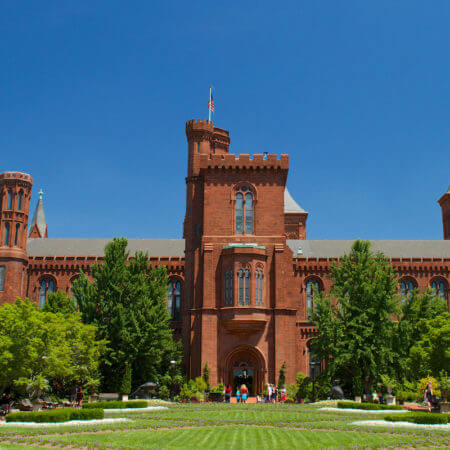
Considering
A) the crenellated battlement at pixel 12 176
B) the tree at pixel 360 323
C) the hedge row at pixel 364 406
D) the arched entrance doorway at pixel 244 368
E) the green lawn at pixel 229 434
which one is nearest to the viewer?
the green lawn at pixel 229 434

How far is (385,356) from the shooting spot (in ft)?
144

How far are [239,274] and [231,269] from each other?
2.80 feet

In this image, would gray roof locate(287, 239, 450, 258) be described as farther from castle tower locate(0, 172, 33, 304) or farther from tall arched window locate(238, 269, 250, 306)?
castle tower locate(0, 172, 33, 304)

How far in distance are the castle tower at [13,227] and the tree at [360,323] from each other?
108 feet

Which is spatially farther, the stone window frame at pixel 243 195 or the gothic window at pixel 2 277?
the gothic window at pixel 2 277

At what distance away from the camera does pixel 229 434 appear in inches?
925

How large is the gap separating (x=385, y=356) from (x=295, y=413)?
11.9 metres

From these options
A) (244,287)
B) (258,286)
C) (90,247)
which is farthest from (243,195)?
(90,247)

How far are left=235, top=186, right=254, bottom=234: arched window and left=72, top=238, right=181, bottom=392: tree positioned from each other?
9.06m

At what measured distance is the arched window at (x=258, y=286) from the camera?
5253cm

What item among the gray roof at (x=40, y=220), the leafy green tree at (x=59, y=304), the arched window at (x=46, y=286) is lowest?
the leafy green tree at (x=59, y=304)

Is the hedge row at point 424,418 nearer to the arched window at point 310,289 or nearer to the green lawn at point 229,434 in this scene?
the green lawn at point 229,434

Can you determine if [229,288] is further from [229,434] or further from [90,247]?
[229,434]

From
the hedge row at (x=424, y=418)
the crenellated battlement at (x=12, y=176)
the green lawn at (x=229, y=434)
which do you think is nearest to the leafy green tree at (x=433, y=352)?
the green lawn at (x=229, y=434)
